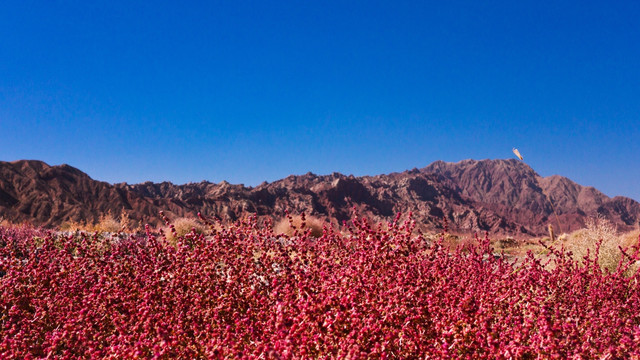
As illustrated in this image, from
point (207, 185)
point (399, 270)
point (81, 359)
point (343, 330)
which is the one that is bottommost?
point (81, 359)

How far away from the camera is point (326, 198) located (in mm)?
103438

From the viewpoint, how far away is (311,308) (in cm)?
218

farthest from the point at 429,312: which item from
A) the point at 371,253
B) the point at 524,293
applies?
the point at 524,293

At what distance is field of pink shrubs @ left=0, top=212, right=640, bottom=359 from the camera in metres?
2.16

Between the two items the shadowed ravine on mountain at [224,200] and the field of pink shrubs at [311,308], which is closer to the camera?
the field of pink shrubs at [311,308]

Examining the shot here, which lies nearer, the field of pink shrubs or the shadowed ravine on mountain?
the field of pink shrubs

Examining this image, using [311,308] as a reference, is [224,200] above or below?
above

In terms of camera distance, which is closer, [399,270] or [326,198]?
[399,270]

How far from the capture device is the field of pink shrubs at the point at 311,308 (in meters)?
2.16

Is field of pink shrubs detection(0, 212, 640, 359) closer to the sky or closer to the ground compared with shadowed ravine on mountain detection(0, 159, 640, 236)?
closer to the ground

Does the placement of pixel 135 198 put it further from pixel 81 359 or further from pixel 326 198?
pixel 81 359

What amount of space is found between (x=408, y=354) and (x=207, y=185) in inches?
4453

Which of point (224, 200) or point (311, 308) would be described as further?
point (224, 200)

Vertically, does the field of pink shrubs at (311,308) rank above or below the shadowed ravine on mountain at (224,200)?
below
